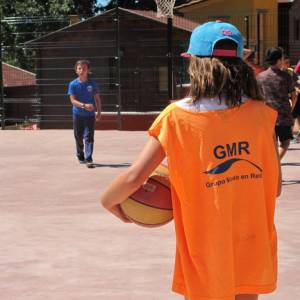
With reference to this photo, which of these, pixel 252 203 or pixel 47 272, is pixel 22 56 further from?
pixel 252 203

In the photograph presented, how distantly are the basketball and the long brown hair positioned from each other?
15.0 inches

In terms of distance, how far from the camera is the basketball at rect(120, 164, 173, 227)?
3.13 m

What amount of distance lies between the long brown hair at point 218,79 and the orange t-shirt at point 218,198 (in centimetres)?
6

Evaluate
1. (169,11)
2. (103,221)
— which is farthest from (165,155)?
(169,11)

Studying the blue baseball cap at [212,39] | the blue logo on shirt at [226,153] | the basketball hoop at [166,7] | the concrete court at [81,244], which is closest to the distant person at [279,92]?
the concrete court at [81,244]

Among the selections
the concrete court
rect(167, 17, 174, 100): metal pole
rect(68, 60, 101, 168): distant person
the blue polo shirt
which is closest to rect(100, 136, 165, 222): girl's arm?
the concrete court

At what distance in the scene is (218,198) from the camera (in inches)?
116

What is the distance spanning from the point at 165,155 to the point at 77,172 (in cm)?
869

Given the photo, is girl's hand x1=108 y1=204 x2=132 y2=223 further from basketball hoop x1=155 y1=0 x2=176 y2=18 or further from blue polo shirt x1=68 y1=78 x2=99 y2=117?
basketball hoop x1=155 y1=0 x2=176 y2=18

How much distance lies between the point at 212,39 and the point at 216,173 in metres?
0.55

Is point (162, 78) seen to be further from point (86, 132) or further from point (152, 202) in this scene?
point (152, 202)

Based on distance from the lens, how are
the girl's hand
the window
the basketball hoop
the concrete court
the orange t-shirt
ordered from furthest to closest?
the window → the basketball hoop → the concrete court → the girl's hand → the orange t-shirt

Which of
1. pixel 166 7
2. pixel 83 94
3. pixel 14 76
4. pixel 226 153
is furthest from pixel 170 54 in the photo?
pixel 14 76

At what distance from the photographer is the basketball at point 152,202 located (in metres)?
3.13
